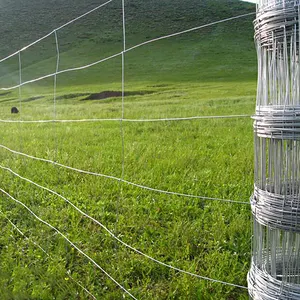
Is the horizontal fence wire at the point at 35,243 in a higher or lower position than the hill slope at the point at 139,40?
lower

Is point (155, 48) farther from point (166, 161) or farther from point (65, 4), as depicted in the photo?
point (166, 161)

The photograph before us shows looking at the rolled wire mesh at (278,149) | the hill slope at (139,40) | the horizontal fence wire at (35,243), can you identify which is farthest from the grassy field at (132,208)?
the hill slope at (139,40)

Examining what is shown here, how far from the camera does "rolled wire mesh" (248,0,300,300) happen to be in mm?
1141

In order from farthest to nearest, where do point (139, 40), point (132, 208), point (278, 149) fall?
point (139, 40) < point (132, 208) < point (278, 149)

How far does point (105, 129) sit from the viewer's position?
6.73 metres

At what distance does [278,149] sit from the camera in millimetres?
1208

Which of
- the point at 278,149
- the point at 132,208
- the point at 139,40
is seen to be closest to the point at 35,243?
the point at 132,208

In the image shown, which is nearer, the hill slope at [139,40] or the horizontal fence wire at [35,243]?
the horizontal fence wire at [35,243]

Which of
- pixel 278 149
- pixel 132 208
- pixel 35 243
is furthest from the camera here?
pixel 132 208

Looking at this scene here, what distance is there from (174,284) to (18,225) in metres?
1.46

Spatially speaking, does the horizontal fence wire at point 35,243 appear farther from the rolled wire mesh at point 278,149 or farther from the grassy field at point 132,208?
the rolled wire mesh at point 278,149

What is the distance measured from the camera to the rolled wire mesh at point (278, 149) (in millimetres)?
1141

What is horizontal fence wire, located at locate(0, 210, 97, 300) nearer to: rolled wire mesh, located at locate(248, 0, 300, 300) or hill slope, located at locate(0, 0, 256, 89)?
rolled wire mesh, located at locate(248, 0, 300, 300)

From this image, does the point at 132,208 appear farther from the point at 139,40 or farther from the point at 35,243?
the point at 139,40
